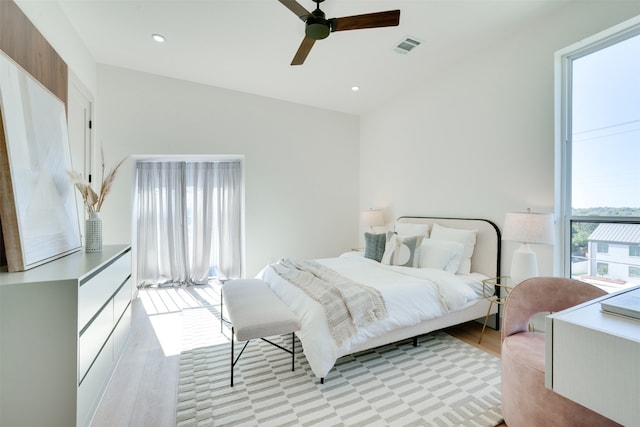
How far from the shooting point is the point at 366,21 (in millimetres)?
2061

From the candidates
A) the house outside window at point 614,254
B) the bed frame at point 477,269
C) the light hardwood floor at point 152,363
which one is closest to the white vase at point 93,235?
the light hardwood floor at point 152,363

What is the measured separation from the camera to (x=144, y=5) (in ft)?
8.43

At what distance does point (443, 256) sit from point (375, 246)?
0.83m

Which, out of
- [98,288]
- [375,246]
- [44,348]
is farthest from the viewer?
[375,246]

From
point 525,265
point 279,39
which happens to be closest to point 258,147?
point 279,39

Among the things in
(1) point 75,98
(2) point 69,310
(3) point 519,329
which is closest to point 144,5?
(1) point 75,98

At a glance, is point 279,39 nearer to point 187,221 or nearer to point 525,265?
point 187,221

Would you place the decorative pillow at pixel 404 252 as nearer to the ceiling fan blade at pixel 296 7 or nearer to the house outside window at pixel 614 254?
the house outside window at pixel 614 254

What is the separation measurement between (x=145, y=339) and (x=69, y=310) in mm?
1684

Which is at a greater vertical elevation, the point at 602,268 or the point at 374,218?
the point at 374,218

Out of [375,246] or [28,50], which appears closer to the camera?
[28,50]

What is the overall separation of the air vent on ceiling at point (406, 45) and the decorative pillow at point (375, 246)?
7.01 feet

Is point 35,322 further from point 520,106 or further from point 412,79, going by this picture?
point 412,79

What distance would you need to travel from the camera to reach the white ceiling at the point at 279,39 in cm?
254
